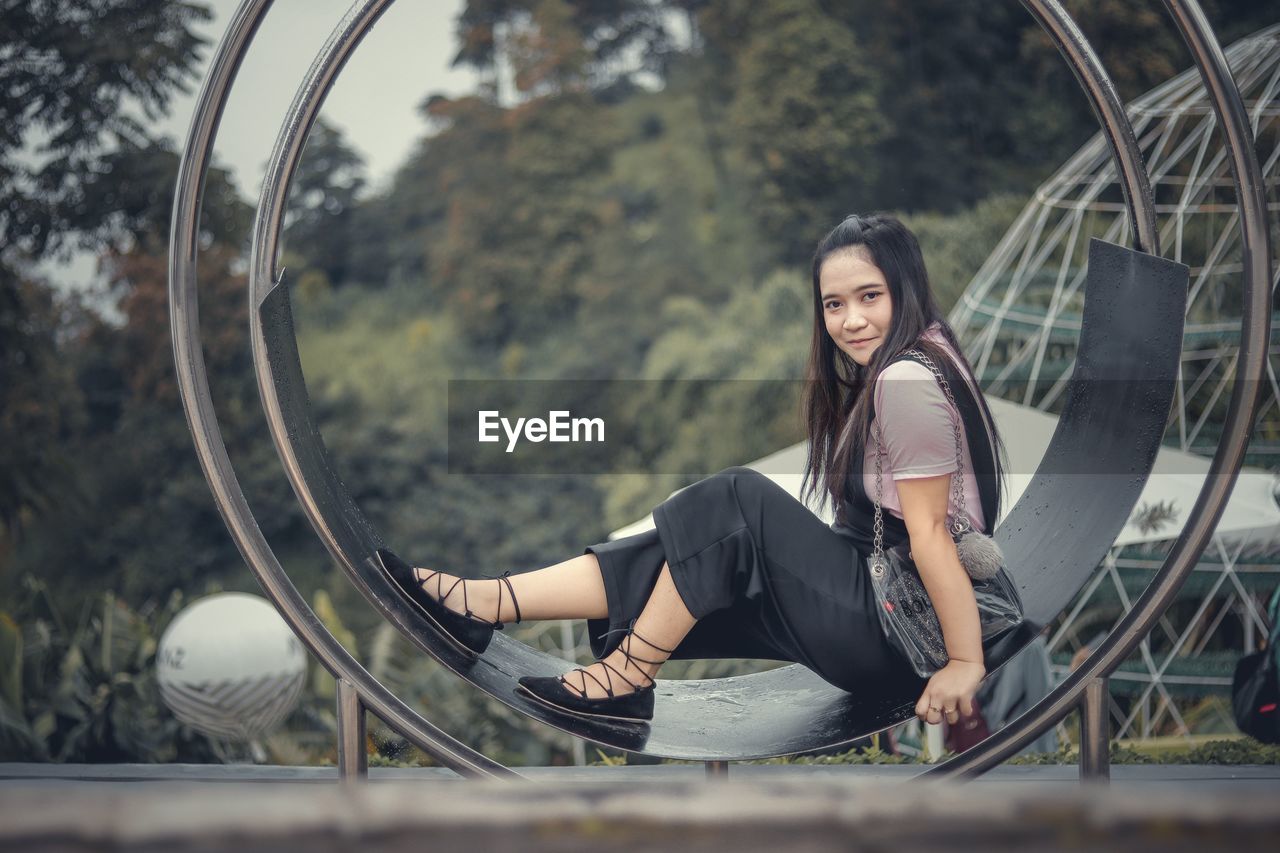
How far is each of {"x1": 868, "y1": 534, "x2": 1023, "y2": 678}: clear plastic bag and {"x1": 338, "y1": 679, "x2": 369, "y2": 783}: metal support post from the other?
934 mm

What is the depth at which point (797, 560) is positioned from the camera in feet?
6.64

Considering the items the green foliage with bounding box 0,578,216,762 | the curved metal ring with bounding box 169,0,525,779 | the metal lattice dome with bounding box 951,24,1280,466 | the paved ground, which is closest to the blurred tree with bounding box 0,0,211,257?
the green foliage with bounding box 0,578,216,762

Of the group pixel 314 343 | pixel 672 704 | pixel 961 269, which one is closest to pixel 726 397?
pixel 961 269

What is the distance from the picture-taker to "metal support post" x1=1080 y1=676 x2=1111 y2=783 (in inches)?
77.7

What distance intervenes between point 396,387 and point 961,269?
260 inches

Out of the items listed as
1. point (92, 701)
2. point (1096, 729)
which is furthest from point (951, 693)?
point (92, 701)

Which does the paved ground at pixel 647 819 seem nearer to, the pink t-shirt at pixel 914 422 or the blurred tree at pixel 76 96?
the pink t-shirt at pixel 914 422

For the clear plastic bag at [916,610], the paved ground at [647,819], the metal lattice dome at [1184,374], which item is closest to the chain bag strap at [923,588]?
the clear plastic bag at [916,610]

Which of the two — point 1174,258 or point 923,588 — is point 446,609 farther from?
point 1174,258

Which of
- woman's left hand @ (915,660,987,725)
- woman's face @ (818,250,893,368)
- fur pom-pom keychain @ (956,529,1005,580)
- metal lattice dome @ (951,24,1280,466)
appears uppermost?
metal lattice dome @ (951,24,1280,466)

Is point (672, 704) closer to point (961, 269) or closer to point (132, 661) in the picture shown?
point (132, 661)

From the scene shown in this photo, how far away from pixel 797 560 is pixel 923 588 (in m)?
0.22

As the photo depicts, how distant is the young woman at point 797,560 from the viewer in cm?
199

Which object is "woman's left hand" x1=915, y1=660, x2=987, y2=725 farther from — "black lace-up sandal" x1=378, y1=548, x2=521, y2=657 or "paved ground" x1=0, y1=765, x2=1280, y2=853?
"paved ground" x1=0, y1=765, x2=1280, y2=853
